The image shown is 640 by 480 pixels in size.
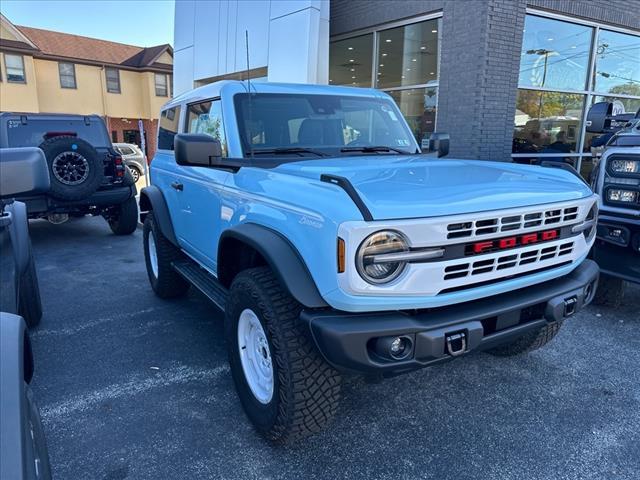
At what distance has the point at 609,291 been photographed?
175 inches

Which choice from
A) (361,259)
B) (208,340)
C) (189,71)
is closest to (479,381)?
(361,259)

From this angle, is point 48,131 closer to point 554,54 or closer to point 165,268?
point 165,268

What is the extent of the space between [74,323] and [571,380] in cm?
415

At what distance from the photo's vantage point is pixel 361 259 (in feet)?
6.31

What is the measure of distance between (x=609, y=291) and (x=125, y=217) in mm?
7220

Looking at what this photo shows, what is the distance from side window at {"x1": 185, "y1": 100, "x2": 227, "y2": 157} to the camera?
3.39 m

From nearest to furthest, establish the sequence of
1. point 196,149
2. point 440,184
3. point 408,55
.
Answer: point 440,184
point 196,149
point 408,55

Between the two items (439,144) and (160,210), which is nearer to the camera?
(439,144)

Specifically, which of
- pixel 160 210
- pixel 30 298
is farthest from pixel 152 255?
pixel 30 298

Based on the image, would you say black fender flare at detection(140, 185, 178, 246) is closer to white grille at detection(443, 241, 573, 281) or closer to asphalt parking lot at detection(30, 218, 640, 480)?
asphalt parking lot at detection(30, 218, 640, 480)

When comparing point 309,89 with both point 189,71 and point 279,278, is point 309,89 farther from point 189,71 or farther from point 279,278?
point 189,71

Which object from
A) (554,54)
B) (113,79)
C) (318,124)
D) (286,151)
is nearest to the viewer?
(286,151)

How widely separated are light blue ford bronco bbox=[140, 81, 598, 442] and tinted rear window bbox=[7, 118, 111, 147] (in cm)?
→ 578

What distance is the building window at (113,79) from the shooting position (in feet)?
93.6
